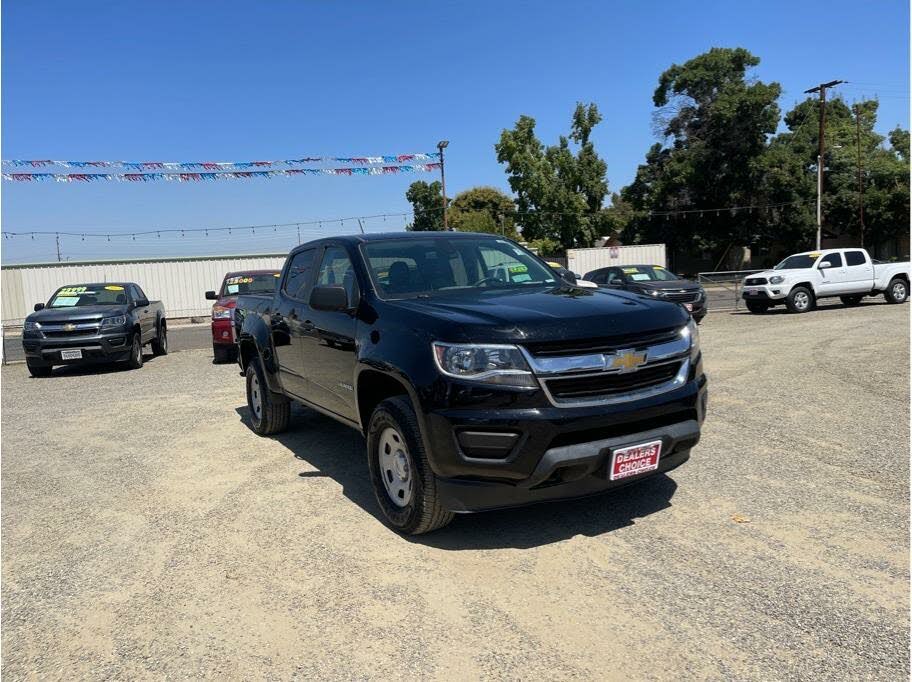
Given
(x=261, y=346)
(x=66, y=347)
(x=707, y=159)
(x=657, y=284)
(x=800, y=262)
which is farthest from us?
(x=707, y=159)

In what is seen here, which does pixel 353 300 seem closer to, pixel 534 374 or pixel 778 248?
pixel 534 374

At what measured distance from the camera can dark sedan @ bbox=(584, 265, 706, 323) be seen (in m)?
16.4

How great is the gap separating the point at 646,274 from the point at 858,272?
646cm

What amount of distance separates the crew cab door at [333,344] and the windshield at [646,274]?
44.1 feet

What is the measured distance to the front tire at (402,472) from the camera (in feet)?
12.3

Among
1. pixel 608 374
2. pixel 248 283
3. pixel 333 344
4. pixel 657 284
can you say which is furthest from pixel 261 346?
pixel 657 284

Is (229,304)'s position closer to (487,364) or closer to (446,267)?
(446,267)

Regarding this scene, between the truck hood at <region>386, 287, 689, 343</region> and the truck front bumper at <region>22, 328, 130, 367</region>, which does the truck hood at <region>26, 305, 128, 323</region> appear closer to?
the truck front bumper at <region>22, 328, 130, 367</region>

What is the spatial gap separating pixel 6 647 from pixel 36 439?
485cm

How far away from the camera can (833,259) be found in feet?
63.0

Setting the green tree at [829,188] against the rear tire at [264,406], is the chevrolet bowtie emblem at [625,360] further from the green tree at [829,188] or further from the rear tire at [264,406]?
the green tree at [829,188]

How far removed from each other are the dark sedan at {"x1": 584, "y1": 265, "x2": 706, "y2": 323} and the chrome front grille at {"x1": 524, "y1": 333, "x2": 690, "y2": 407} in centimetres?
1174

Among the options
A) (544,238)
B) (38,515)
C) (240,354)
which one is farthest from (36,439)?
(544,238)

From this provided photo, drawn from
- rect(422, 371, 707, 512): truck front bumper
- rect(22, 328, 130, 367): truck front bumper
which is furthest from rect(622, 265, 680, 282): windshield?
rect(422, 371, 707, 512): truck front bumper
